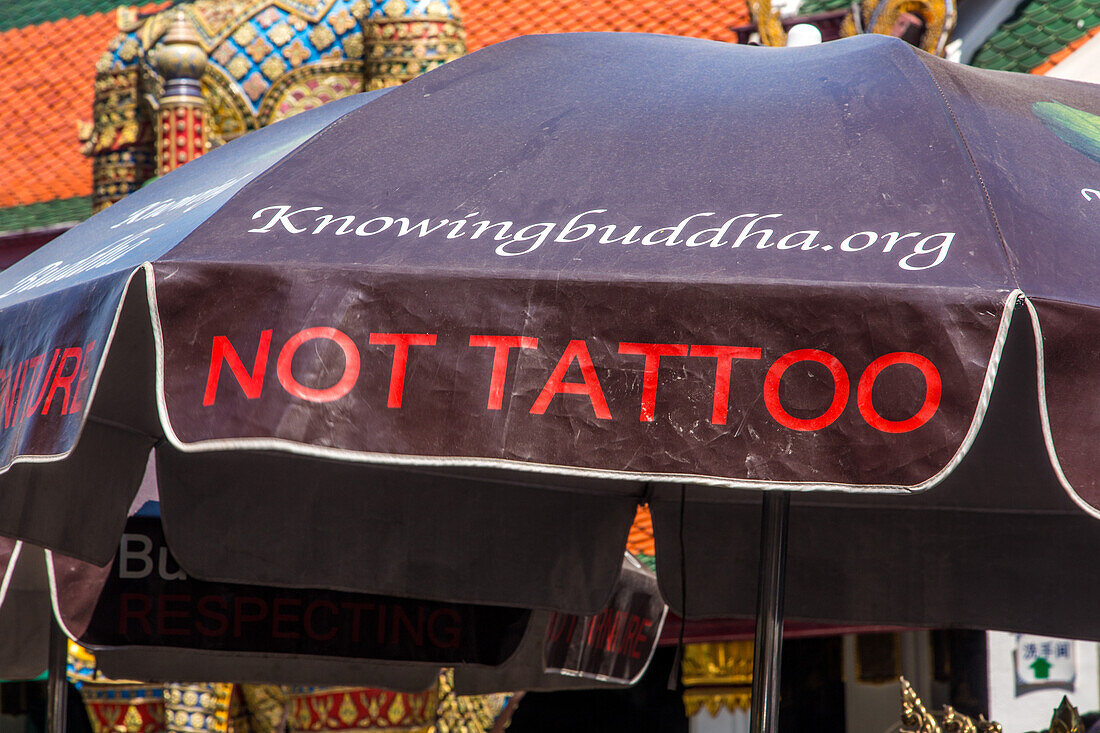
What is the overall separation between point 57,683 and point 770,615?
2.00 m

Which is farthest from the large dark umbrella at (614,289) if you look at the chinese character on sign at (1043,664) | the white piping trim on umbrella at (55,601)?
the chinese character on sign at (1043,664)

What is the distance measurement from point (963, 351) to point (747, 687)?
6825mm

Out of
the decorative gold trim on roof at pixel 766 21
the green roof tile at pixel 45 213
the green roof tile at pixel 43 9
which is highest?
the green roof tile at pixel 43 9

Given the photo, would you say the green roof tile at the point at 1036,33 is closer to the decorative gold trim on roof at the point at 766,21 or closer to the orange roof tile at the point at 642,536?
the decorative gold trim on roof at the point at 766,21

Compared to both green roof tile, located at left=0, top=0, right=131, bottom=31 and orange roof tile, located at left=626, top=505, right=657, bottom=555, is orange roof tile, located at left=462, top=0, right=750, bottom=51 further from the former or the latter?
orange roof tile, located at left=626, top=505, right=657, bottom=555

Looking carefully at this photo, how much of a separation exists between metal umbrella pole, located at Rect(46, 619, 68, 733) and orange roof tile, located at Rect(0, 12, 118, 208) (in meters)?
8.42

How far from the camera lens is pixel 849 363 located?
1.97 meters

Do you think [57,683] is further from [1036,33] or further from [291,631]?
[1036,33]

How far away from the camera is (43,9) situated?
15.4 m

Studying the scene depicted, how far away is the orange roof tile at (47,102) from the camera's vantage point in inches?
489

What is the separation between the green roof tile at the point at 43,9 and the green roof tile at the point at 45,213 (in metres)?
3.63

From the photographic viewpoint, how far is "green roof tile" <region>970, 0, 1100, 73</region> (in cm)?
770

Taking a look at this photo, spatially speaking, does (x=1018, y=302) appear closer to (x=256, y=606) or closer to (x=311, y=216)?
(x=311, y=216)

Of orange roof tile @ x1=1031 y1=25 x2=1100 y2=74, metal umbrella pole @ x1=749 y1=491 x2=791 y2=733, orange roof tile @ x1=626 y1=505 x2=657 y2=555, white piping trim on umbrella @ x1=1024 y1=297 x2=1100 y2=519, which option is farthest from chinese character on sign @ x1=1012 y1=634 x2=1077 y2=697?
white piping trim on umbrella @ x1=1024 y1=297 x2=1100 y2=519
